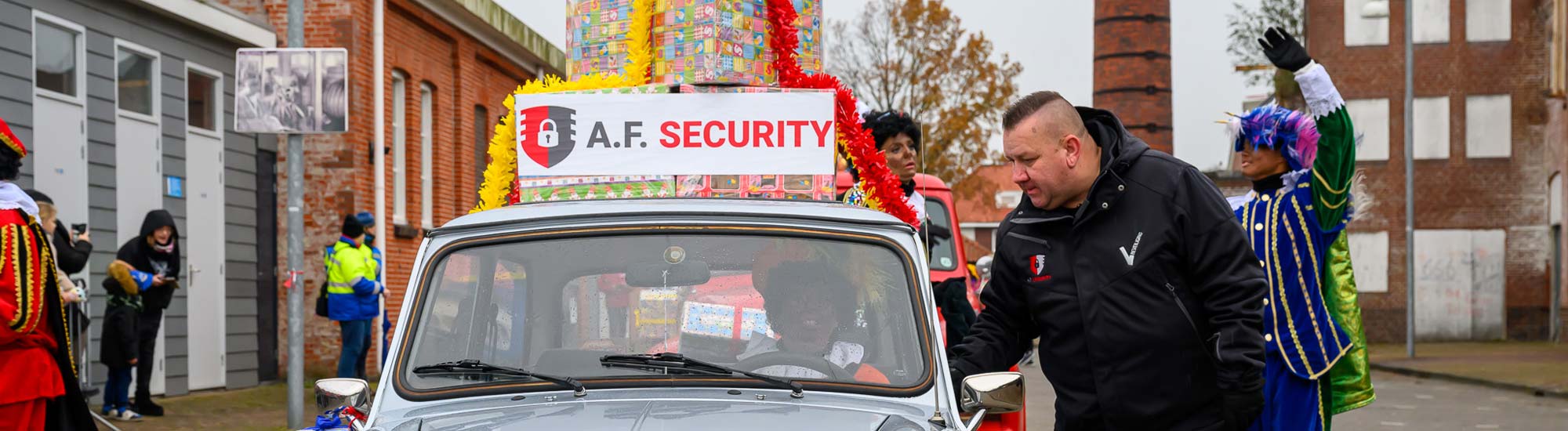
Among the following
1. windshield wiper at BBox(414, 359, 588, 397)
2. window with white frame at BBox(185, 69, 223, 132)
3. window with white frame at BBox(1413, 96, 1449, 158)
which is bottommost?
windshield wiper at BBox(414, 359, 588, 397)

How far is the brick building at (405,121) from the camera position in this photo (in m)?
19.7

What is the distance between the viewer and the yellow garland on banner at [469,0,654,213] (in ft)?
22.6

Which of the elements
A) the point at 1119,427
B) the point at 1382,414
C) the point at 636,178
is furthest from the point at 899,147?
the point at 1382,414

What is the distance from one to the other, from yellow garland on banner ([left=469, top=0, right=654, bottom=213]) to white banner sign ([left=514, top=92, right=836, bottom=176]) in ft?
0.55

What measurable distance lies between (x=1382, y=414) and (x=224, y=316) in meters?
11.8

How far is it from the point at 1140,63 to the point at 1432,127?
836 centimetres

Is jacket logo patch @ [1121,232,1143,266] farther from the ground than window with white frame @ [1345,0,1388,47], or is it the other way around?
window with white frame @ [1345,0,1388,47]

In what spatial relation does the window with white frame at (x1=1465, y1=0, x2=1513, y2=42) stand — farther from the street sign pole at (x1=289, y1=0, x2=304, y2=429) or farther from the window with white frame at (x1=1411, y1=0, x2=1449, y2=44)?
the street sign pole at (x1=289, y1=0, x2=304, y2=429)

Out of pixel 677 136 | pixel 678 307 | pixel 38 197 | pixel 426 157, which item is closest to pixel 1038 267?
pixel 678 307

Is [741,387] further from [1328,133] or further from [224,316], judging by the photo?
[224,316]

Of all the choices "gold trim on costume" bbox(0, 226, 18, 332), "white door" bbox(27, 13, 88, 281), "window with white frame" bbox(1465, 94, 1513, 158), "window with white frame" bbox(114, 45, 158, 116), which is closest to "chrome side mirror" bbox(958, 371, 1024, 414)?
"gold trim on costume" bbox(0, 226, 18, 332)

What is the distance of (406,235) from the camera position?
22.6 meters

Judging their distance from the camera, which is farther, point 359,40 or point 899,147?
point 359,40

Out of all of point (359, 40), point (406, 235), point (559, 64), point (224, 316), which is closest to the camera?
point (224, 316)
